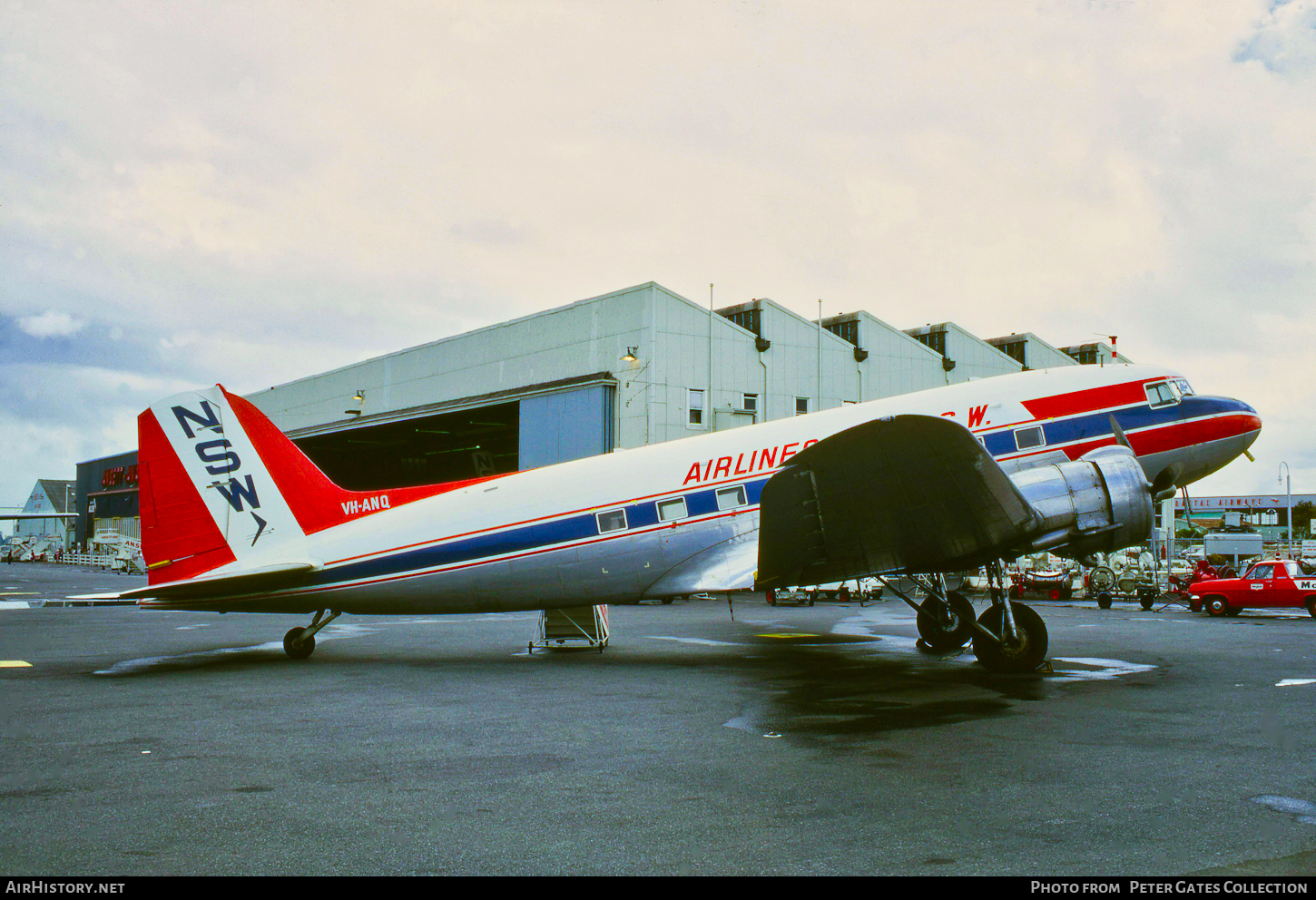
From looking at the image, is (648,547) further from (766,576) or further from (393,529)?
(393,529)

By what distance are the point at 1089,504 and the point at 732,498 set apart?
4747mm

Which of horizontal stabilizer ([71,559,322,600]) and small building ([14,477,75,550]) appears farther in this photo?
small building ([14,477,75,550])

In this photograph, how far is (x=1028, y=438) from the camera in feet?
40.7

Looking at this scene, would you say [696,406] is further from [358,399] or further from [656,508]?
[656,508]

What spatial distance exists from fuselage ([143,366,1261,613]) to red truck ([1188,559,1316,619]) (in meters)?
14.7

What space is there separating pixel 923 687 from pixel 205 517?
1058cm

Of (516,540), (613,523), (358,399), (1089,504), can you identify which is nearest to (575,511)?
(613,523)

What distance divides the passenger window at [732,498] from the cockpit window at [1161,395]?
239 inches

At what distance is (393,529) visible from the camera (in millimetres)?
13141

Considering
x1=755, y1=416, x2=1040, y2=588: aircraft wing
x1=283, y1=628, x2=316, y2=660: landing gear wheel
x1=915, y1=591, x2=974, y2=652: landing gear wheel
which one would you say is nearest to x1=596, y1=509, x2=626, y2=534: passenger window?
x1=755, y1=416, x2=1040, y2=588: aircraft wing

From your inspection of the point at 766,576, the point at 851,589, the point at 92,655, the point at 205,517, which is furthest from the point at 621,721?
the point at 851,589

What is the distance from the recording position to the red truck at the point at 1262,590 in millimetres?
24125

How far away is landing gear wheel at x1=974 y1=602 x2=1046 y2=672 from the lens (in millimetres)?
11445

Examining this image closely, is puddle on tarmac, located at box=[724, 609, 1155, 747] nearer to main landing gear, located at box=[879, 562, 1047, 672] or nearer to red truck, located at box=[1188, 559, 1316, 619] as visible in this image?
main landing gear, located at box=[879, 562, 1047, 672]
